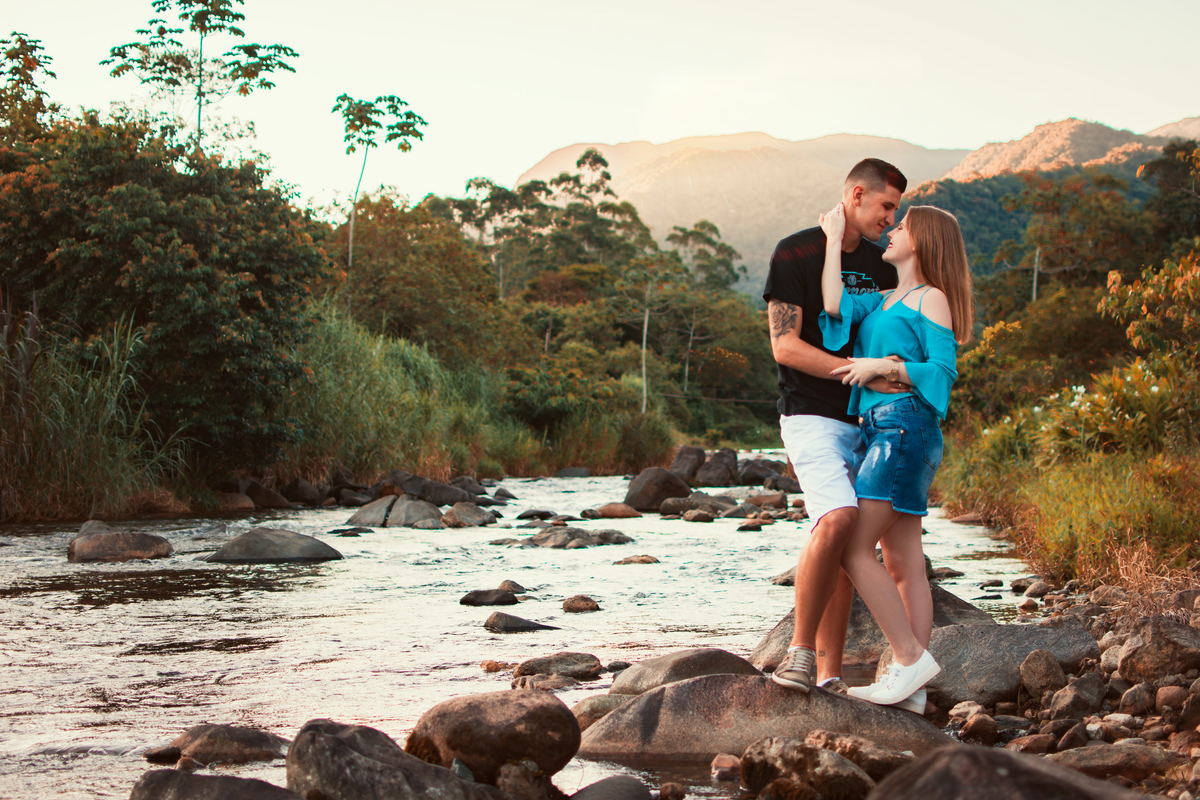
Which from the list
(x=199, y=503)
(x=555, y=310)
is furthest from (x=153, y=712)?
(x=555, y=310)

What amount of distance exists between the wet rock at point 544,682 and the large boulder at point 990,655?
1362mm

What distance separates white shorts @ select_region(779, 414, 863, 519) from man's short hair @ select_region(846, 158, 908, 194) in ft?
2.80

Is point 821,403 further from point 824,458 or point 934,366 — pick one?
point 934,366

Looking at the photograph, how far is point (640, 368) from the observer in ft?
145

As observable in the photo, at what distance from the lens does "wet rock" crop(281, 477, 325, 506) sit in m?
15.6

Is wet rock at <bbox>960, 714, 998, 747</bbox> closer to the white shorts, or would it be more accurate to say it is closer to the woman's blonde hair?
the white shorts

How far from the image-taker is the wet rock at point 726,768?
3236 mm

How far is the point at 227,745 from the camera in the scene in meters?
3.30

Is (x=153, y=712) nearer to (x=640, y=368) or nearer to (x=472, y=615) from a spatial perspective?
(x=472, y=615)

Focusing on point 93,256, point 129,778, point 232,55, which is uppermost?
point 232,55

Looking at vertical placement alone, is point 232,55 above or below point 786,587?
above

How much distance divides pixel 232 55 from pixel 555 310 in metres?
23.1

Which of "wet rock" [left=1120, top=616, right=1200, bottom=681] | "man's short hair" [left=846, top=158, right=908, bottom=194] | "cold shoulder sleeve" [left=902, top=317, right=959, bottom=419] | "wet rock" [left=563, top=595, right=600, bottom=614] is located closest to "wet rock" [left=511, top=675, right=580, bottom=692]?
"cold shoulder sleeve" [left=902, top=317, right=959, bottom=419]

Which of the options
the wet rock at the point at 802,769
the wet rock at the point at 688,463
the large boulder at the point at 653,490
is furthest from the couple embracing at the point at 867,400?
the wet rock at the point at 688,463
